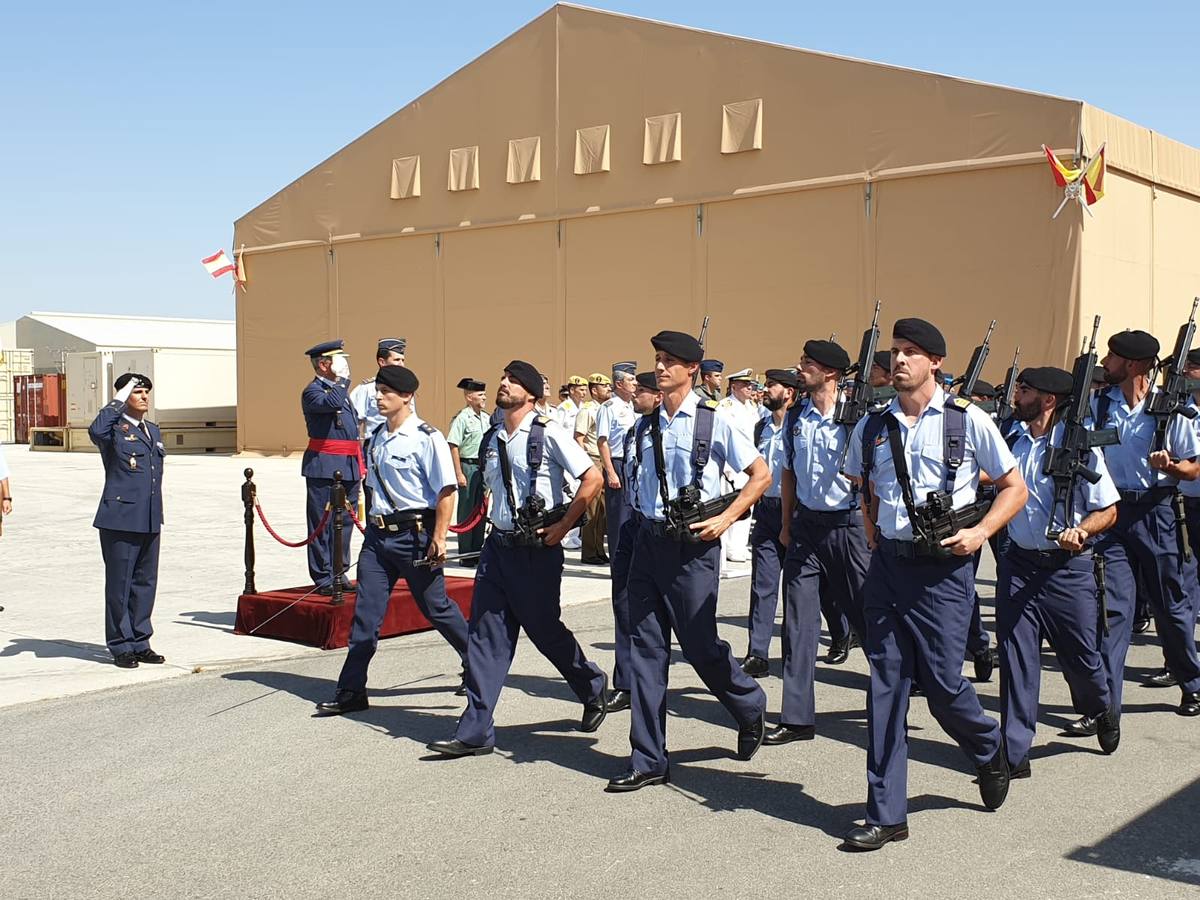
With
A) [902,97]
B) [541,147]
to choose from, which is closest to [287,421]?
[541,147]

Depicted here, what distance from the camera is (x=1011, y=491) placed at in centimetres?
550

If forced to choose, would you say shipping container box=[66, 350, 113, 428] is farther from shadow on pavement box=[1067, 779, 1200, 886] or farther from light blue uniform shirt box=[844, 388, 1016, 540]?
shadow on pavement box=[1067, 779, 1200, 886]

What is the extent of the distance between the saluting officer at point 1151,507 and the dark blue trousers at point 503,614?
3105 mm

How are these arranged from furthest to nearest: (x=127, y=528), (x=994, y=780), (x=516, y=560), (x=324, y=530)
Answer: (x=324, y=530), (x=127, y=528), (x=516, y=560), (x=994, y=780)

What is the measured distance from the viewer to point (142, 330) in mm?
54094

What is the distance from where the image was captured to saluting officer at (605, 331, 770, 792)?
6.14 metres

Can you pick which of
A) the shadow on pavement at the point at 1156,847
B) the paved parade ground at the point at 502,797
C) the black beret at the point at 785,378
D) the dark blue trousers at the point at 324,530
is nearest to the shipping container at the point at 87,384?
the dark blue trousers at the point at 324,530

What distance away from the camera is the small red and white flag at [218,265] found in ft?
117

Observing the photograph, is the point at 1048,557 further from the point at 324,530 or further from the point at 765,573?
the point at 324,530

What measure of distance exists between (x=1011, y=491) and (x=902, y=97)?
19.7m

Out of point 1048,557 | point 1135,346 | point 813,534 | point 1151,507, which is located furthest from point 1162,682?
point 813,534

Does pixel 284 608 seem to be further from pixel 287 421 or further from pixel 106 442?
pixel 287 421

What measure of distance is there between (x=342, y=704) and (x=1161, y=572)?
187 inches

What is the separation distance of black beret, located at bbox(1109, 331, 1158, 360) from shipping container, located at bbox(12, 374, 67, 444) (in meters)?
40.8
